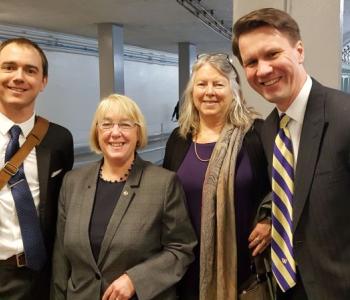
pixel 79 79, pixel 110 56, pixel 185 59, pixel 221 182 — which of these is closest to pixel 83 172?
pixel 221 182

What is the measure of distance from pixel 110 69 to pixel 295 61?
6.15 m

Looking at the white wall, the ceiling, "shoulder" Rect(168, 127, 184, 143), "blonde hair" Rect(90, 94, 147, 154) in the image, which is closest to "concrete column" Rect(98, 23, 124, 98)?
the ceiling

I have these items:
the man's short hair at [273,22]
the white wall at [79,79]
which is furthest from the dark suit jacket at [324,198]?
the white wall at [79,79]

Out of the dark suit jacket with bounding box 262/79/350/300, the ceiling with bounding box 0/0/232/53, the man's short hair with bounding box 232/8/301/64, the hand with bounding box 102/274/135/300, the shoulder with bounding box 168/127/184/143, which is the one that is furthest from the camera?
the ceiling with bounding box 0/0/232/53

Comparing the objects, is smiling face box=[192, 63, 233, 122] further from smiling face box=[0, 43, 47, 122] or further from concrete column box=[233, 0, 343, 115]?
smiling face box=[0, 43, 47, 122]

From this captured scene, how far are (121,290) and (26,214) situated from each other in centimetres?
53

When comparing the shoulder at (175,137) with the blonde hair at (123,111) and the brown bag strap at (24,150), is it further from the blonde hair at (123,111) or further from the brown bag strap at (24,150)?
the brown bag strap at (24,150)

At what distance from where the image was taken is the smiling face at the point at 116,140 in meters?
1.66

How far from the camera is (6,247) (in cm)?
165

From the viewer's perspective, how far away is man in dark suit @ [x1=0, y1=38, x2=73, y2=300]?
5.46ft

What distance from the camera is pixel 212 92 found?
1.84m

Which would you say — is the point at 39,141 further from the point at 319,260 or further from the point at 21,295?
the point at 319,260

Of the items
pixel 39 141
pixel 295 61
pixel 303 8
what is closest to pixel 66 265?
pixel 39 141

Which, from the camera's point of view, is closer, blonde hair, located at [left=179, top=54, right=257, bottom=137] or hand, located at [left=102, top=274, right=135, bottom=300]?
hand, located at [left=102, top=274, right=135, bottom=300]
